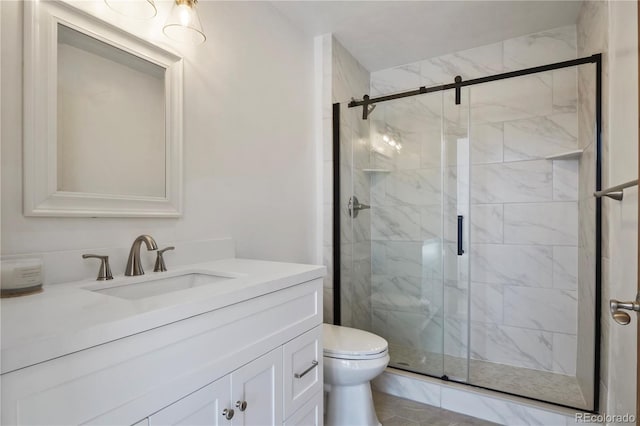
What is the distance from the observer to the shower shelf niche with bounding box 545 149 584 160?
214cm

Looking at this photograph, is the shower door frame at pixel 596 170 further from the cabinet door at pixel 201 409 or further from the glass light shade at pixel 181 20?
the cabinet door at pixel 201 409

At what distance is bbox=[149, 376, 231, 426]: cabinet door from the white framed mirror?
2.37 feet

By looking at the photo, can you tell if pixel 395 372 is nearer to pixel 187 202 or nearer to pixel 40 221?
pixel 187 202

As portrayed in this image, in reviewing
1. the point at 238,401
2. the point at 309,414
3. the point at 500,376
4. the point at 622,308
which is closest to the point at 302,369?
the point at 309,414

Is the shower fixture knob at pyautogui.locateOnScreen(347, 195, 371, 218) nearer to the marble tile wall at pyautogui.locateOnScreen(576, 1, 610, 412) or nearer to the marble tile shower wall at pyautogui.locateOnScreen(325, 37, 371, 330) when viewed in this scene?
the marble tile shower wall at pyautogui.locateOnScreen(325, 37, 371, 330)

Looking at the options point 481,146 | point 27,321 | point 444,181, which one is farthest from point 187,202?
point 481,146

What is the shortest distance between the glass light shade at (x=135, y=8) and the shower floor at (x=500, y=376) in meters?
2.36

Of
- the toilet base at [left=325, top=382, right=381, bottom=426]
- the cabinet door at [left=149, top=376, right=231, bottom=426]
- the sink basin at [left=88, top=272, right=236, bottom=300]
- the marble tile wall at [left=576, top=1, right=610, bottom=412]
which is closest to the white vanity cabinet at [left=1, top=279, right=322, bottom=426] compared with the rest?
the cabinet door at [left=149, top=376, right=231, bottom=426]

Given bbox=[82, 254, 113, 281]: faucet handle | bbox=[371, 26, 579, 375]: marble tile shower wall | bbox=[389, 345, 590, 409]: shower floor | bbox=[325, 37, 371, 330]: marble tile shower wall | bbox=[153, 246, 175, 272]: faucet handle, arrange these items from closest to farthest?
bbox=[82, 254, 113, 281]: faucet handle < bbox=[153, 246, 175, 272]: faucet handle < bbox=[389, 345, 590, 409]: shower floor < bbox=[371, 26, 579, 375]: marble tile shower wall < bbox=[325, 37, 371, 330]: marble tile shower wall

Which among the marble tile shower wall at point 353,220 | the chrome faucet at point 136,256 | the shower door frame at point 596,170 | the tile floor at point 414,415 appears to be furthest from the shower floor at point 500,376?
the chrome faucet at point 136,256

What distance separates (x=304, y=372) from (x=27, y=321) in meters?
0.86

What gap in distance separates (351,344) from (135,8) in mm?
1775

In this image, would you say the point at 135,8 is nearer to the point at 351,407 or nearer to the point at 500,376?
the point at 351,407

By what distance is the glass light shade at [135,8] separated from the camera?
1220 millimetres
